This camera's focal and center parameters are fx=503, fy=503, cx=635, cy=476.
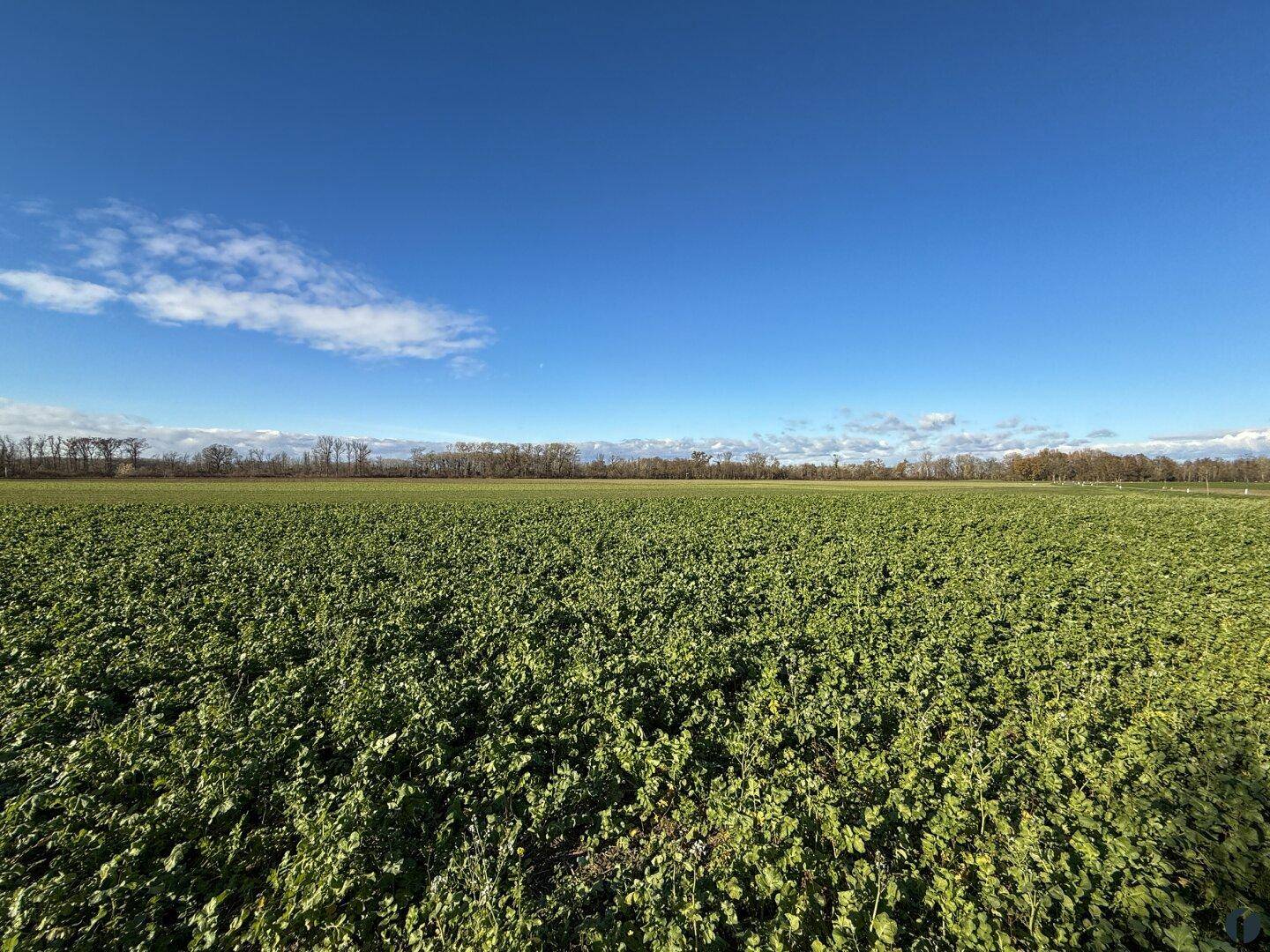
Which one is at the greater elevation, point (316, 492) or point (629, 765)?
point (316, 492)

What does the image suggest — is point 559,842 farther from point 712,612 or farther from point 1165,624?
point 1165,624

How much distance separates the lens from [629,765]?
7406mm

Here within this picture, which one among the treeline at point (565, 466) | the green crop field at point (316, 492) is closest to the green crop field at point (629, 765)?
the green crop field at point (316, 492)

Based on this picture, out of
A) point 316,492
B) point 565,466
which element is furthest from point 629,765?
point 565,466

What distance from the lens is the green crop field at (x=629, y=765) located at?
5117 millimetres

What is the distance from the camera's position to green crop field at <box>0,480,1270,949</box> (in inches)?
201

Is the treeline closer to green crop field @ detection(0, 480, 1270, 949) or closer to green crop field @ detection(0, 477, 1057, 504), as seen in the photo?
green crop field @ detection(0, 477, 1057, 504)

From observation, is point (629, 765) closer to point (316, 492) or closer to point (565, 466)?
point (316, 492)

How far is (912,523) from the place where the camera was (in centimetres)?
3672

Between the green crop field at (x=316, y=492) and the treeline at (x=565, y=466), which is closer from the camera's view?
the green crop field at (x=316, y=492)

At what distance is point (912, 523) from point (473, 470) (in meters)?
147

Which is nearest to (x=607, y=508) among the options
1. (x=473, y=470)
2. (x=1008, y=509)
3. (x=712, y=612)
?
(x=712, y=612)

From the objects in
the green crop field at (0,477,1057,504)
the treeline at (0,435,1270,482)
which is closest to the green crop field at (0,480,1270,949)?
the green crop field at (0,477,1057,504)

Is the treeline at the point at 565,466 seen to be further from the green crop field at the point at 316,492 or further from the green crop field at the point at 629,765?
the green crop field at the point at 629,765
